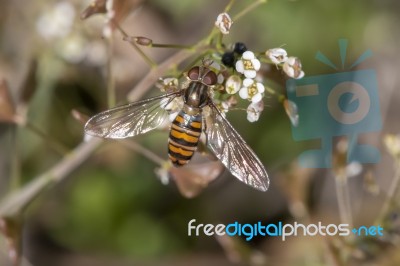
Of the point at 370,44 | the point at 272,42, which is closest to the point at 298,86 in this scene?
the point at 272,42

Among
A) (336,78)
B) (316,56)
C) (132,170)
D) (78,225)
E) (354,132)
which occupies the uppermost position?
(316,56)

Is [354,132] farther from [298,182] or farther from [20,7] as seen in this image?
[20,7]

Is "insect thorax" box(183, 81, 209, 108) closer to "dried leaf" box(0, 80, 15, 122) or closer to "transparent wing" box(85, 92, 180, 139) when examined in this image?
"transparent wing" box(85, 92, 180, 139)

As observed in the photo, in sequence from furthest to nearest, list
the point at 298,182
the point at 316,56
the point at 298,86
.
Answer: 1. the point at 316,56
2. the point at 298,182
3. the point at 298,86

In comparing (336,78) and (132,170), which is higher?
(336,78)

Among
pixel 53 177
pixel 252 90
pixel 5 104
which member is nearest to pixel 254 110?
pixel 252 90

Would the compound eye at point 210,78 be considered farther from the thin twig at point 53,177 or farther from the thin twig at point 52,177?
the thin twig at point 52,177

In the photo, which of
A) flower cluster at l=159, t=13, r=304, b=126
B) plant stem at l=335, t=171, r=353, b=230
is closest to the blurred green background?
plant stem at l=335, t=171, r=353, b=230
